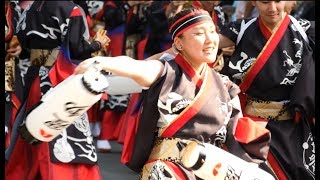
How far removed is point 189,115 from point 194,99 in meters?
0.09

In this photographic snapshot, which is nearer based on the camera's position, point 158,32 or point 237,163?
point 237,163

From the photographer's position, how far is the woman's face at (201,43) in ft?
11.5

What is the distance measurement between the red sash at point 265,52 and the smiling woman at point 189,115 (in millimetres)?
835

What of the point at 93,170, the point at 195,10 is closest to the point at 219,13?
the point at 93,170

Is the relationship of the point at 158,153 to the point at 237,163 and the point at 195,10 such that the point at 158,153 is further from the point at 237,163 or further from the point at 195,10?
the point at 195,10

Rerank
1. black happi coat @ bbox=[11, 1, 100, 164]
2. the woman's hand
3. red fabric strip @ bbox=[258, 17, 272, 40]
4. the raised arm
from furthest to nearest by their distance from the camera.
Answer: the woman's hand < black happi coat @ bbox=[11, 1, 100, 164] < red fabric strip @ bbox=[258, 17, 272, 40] < the raised arm

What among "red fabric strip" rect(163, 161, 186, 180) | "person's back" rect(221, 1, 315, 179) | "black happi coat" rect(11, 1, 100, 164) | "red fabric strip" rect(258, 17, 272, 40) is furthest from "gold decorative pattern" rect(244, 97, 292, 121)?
"red fabric strip" rect(163, 161, 186, 180)

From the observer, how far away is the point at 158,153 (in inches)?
139

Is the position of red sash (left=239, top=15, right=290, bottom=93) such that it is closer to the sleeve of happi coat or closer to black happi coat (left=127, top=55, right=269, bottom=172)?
Result: black happi coat (left=127, top=55, right=269, bottom=172)

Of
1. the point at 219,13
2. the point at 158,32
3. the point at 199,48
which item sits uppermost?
the point at 199,48

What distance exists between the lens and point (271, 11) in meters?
4.48

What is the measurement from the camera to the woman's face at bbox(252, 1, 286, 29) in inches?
175

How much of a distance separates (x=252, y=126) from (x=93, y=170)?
5.12ft

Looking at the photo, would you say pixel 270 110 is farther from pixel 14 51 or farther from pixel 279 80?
pixel 14 51
